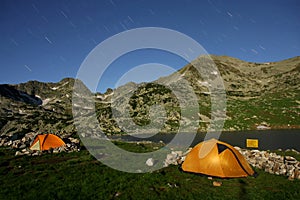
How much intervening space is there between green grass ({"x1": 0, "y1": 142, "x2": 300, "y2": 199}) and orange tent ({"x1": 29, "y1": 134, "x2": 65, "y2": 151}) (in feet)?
29.2

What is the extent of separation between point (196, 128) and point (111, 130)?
42779 millimetres

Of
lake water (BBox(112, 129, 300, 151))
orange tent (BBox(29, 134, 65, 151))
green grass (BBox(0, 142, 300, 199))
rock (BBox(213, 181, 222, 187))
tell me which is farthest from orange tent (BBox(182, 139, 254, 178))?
lake water (BBox(112, 129, 300, 151))

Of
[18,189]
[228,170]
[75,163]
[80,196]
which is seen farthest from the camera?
[75,163]

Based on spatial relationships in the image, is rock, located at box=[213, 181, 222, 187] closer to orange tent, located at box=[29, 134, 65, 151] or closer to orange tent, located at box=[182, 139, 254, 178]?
orange tent, located at box=[182, 139, 254, 178]

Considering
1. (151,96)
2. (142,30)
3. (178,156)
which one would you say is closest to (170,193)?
(178,156)

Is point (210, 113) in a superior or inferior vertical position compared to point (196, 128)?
superior

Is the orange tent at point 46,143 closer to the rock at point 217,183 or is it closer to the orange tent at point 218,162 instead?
the orange tent at point 218,162

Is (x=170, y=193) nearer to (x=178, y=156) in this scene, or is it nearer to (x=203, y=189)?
(x=203, y=189)

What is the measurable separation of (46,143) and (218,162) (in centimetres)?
2452

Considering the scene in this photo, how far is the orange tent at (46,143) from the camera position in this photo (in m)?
33.9

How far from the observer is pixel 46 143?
113 feet

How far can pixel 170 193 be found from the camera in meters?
17.2

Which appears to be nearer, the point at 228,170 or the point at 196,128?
the point at 228,170

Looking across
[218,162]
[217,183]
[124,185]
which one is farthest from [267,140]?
[124,185]
